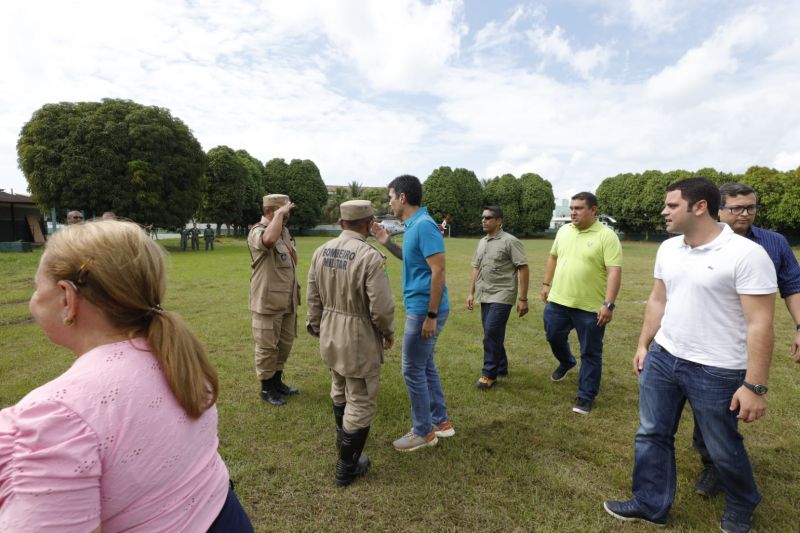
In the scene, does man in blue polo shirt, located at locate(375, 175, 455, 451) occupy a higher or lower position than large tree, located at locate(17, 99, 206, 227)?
lower

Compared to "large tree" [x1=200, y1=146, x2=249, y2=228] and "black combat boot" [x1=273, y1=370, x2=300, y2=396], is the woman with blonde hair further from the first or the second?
"large tree" [x1=200, y1=146, x2=249, y2=228]

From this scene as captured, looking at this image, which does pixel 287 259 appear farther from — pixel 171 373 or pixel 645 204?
pixel 645 204

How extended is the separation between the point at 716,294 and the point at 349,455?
2659mm

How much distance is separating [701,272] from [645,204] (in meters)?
53.7

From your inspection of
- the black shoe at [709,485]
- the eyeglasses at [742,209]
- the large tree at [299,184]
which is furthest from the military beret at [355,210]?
the large tree at [299,184]

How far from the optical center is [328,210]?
6272 centimetres

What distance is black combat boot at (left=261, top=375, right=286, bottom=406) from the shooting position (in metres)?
4.67

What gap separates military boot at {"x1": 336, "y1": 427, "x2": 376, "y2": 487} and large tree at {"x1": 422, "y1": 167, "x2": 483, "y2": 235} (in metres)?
50.3

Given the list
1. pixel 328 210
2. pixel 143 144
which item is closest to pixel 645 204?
pixel 328 210

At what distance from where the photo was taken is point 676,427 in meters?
2.84

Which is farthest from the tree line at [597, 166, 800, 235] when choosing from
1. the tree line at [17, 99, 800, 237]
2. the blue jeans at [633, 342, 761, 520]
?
the blue jeans at [633, 342, 761, 520]

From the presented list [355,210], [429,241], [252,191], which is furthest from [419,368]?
[252,191]

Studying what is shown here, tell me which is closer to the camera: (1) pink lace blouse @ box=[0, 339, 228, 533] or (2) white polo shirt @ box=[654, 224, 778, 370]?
(1) pink lace blouse @ box=[0, 339, 228, 533]

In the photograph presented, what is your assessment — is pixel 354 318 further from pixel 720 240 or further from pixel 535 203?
pixel 535 203
